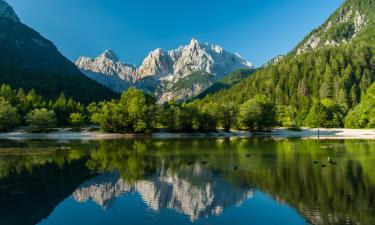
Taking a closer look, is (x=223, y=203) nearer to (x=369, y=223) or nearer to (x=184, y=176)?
(x=369, y=223)

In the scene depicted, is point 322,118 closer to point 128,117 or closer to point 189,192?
point 128,117

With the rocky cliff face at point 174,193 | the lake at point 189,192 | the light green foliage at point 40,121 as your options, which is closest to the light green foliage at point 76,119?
the light green foliage at point 40,121

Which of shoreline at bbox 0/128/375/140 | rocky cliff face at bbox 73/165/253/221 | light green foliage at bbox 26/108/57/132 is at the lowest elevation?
rocky cliff face at bbox 73/165/253/221

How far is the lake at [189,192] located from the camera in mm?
30769

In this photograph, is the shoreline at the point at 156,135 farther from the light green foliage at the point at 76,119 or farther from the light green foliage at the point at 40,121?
the light green foliage at the point at 76,119

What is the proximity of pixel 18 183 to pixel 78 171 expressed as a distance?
35.5ft

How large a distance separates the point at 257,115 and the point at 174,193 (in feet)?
438

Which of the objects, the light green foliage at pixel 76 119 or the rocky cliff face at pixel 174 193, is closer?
the rocky cliff face at pixel 174 193

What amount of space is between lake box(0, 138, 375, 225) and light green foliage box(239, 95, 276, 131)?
103 meters

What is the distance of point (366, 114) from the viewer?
546 feet

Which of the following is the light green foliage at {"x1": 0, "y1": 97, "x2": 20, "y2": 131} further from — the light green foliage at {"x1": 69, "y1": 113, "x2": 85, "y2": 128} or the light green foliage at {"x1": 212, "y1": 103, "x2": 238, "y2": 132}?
the light green foliage at {"x1": 212, "y1": 103, "x2": 238, "y2": 132}

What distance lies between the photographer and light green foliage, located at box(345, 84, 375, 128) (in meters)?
162

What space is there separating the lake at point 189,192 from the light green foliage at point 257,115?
337 ft

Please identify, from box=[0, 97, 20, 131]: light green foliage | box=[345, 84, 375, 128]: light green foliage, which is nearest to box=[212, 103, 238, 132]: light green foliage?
box=[345, 84, 375, 128]: light green foliage
